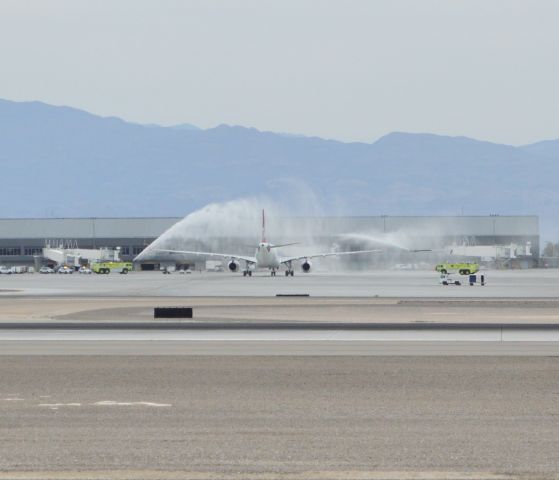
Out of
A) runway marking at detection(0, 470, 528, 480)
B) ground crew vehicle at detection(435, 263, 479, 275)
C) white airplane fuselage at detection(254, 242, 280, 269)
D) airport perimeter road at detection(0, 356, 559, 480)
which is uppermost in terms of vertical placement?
white airplane fuselage at detection(254, 242, 280, 269)

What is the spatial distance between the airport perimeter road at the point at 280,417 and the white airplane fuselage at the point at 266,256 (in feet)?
339

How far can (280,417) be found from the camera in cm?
2275

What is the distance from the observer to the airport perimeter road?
58.8 ft

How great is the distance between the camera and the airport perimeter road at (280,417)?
58.8 feet

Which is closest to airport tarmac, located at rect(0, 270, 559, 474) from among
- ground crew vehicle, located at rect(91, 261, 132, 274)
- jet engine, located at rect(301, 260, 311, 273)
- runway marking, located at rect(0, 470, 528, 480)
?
runway marking, located at rect(0, 470, 528, 480)

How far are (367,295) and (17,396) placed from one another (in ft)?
193

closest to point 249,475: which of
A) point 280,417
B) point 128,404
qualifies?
point 280,417

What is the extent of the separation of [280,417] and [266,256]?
380 feet

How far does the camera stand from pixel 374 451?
62.3 feet

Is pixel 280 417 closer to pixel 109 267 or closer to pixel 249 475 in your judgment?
pixel 249 475

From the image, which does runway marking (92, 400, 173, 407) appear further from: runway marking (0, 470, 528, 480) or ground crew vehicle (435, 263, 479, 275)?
ground crew vehicle (435, 263, 479, 275)

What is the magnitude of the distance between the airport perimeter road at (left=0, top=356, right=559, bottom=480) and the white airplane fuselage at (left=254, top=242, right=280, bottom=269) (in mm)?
103230

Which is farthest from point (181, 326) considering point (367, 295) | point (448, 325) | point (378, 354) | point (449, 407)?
point (367, 295)

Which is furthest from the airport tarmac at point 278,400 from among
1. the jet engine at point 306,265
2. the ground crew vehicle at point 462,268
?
Result: the ground crew vehicle at point 462,268
